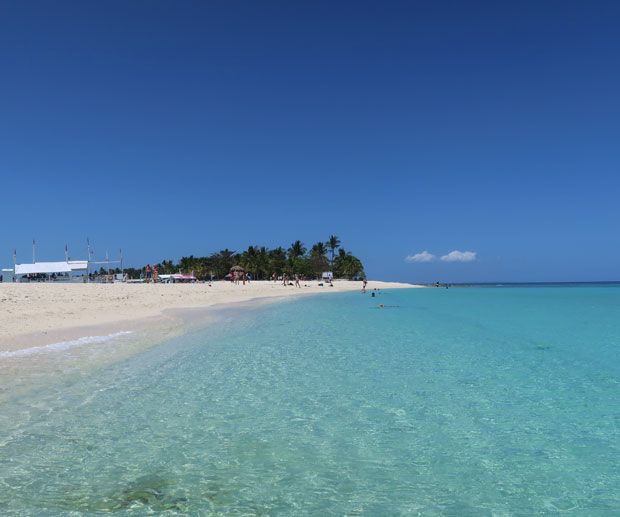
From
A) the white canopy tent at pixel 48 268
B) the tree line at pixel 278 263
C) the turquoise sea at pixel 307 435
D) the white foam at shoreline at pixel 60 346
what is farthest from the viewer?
the tree line at pixel 278 263

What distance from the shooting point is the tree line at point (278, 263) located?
107625 mm

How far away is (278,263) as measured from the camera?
10612cm

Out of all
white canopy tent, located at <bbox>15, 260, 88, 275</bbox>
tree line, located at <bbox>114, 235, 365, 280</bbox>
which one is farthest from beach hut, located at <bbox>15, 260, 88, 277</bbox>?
tree line, located at <bbox>114, 235, 365, 280</bbox>

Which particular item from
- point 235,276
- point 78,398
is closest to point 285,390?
point 78,398

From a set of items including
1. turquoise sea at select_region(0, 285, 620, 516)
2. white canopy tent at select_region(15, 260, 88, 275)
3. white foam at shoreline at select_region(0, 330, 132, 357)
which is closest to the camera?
turquoise sea at select_region(0, 285, 620, 516)

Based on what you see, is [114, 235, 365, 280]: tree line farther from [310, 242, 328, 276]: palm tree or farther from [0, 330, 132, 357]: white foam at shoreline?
[0, 330, 132, 357]: white foam at shoreline

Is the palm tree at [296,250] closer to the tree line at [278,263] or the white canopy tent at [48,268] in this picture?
the tree line at [278,263]

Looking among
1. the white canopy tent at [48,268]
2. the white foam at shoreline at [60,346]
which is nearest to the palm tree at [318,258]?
the white canopy tent at [48,268]

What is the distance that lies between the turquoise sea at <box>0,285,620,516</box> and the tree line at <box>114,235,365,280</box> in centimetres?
9607

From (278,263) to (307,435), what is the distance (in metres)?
101

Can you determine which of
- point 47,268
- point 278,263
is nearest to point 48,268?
point 47,268

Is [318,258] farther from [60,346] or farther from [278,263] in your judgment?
[60,346]

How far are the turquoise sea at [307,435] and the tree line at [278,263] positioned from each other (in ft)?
315

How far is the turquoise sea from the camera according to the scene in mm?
4121
